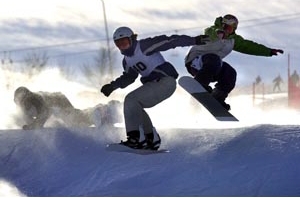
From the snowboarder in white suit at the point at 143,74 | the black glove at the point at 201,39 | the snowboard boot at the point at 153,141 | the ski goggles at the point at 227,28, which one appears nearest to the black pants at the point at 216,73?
the ski goggles at the point at 227,28

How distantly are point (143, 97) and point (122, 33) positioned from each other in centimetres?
87

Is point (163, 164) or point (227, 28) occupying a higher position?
point (227, 28)

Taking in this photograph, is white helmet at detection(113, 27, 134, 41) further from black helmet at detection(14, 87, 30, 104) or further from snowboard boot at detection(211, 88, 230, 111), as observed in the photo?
black helmet at detection(14, 87, 30, 104)

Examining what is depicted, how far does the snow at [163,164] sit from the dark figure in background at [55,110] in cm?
335

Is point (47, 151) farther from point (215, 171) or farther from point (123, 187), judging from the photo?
point (215, 171)

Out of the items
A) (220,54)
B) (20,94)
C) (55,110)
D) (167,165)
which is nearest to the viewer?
(167,165)

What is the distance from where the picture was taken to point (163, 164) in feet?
23.8

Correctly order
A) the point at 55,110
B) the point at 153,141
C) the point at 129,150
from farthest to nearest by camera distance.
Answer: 1. the point at 55,110
2. the point at 153,141
3. the point at 129,150

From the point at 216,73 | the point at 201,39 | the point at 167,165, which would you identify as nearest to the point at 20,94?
the point at 216,73

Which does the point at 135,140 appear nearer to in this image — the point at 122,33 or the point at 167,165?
the point at 167,165

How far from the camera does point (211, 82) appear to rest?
312 inches

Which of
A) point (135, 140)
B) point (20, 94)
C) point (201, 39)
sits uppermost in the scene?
point (201, 39)

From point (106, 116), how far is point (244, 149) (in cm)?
643

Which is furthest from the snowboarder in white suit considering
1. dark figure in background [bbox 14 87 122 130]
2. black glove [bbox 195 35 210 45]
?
dark figure in background [bbox 14 87 122 130]
